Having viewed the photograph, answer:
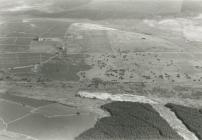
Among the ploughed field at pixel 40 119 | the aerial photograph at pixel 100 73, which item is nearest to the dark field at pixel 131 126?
the aerial photograph at pixel 100 73

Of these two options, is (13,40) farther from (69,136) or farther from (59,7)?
(69,136)

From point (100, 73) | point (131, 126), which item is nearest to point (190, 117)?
point (131, 126)

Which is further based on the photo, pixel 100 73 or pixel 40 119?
pixel 100 73

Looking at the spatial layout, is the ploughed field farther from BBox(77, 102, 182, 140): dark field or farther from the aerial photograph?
BBox(77, 102, 182, 140): dark field

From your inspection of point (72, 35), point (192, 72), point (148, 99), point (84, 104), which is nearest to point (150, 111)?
point (148, 99)

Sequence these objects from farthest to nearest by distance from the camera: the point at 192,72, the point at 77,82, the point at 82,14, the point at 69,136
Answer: the point at 82,14
the point at 192,72
the point at 77,82
the point at 69,136

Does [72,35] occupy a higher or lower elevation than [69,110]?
higher

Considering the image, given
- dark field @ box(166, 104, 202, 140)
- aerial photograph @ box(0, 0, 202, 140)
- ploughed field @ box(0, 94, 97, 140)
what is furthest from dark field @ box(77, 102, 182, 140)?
dark field @ box(166, 104, 202, 140)

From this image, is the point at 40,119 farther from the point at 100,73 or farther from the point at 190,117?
the point at 190,117
